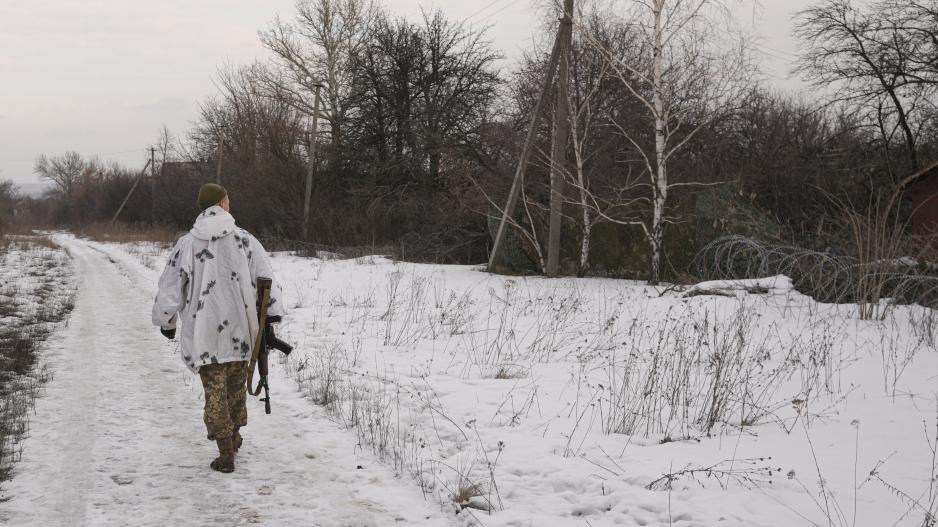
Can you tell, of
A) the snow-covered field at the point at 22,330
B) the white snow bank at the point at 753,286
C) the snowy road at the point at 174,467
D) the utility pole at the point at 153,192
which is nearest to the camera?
the snowy road at the point at 174,467

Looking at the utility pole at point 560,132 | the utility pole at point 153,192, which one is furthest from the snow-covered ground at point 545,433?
the utility pole at point 153,192

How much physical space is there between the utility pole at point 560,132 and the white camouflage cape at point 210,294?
10.8 m

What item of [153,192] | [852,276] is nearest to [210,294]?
[852,276]

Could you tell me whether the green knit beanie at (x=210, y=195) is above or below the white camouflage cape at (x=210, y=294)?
above

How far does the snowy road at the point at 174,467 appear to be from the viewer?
3799 mm

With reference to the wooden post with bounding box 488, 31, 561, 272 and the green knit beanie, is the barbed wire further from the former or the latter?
the green knit beanie

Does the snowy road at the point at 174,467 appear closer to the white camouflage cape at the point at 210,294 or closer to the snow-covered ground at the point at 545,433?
the snow-covered ground at the point at 545,433

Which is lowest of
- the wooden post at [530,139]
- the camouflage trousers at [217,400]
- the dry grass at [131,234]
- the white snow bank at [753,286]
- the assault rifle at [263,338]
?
the camouflage trousers at [217,400]

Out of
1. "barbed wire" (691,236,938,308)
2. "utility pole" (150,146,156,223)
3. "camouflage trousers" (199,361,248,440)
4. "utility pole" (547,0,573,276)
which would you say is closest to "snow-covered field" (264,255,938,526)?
"barbed wire" (691,236,938,308)

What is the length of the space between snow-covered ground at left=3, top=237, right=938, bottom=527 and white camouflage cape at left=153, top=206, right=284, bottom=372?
870mm

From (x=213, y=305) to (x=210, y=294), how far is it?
0.25ft

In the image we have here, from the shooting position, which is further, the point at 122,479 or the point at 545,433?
the point at 545,433

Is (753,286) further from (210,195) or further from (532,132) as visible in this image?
(210,195)

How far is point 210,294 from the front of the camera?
439cm
